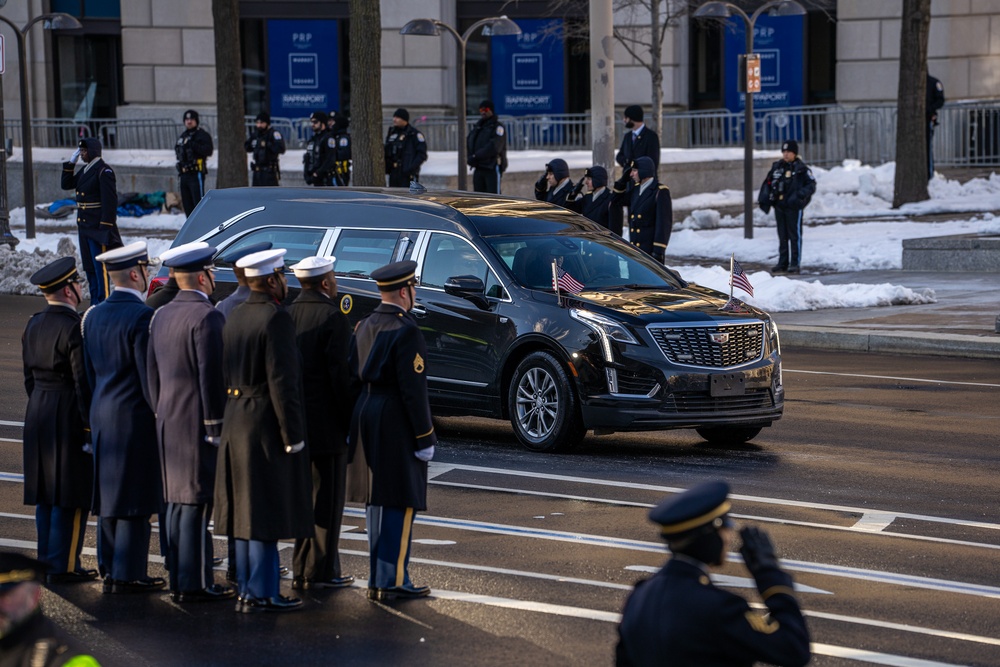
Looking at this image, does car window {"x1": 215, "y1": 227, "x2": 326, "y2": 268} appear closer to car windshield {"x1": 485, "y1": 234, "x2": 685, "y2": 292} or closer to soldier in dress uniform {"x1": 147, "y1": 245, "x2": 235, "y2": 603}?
car windshield {"x1": 485, "y1": 234, "x2": 685, "y2": 292}

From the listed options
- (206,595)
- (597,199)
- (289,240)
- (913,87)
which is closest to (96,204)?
(597,199)

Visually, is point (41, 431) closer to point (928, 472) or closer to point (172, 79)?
point (928, 472)

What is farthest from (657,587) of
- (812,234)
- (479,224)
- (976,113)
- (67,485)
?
(976,113)

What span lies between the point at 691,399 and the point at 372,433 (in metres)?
4.03

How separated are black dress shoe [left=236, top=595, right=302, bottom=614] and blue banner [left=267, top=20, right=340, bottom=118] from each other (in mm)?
33924

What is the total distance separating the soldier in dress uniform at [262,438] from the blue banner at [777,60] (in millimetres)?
31724

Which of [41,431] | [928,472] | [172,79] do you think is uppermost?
[172,79]

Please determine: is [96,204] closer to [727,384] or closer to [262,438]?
[727,384]

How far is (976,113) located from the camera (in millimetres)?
34438

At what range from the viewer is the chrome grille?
11.4 m

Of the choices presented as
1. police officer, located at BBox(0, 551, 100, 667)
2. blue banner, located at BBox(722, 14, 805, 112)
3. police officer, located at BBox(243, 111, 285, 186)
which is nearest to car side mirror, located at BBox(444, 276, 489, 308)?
police officer, located at BBox(0, 551, 100, 667)

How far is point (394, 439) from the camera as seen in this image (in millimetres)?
7758

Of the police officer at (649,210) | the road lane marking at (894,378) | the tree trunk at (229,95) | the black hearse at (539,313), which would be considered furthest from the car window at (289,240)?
the tree trunk at (229,95)

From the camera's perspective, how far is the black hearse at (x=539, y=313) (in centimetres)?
1135
